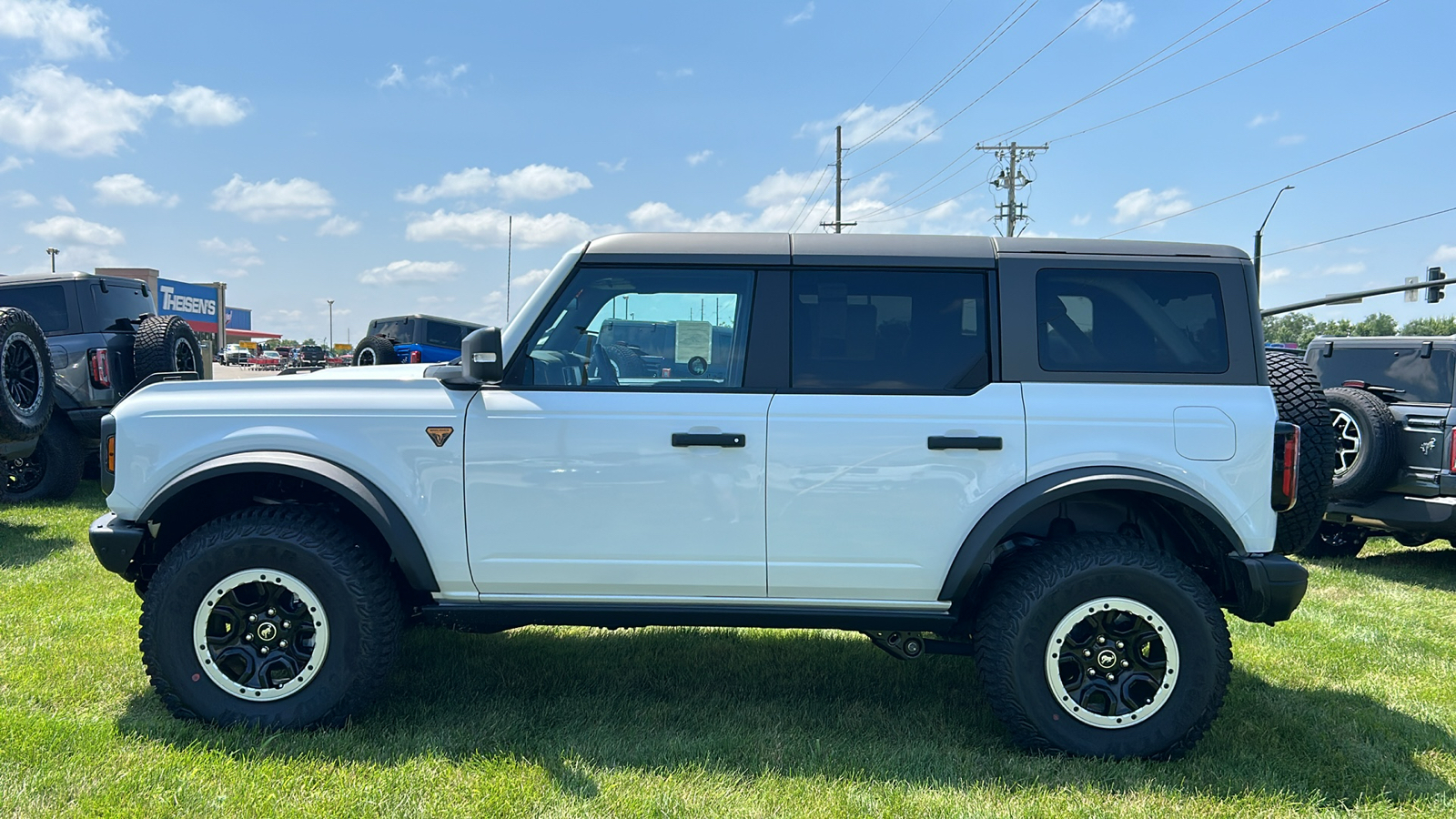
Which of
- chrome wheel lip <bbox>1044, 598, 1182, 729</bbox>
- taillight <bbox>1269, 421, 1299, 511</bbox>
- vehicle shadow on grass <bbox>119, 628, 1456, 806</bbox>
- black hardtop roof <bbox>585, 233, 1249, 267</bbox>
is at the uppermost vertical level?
black hardtop roof <bbox>585, 233, 1249, 267</bbox>

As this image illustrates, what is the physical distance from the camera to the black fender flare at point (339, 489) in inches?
148

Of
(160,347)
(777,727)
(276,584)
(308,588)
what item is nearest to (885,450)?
(777,727)

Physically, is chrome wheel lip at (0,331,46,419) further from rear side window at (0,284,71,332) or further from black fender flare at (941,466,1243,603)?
black fender flare at (941,466,1243,603)

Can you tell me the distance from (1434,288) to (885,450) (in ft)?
82.2

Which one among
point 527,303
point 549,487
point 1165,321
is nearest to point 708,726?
point 549,487

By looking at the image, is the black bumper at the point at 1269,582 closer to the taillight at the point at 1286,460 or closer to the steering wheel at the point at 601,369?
the taillight at the point at 1286,460

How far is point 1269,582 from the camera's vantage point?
3672 millimetres

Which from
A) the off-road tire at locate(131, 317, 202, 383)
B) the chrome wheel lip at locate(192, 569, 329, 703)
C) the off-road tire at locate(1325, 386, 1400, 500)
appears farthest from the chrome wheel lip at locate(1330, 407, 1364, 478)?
the off-road tire at locate(131, 317, 202, 383)

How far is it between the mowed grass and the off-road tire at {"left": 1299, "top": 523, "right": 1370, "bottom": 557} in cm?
275

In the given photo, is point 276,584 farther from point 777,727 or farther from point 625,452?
point 777,727

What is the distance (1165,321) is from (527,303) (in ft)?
8.46

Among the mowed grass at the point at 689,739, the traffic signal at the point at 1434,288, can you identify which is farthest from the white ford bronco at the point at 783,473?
the traffic signal at the point at 1434,288

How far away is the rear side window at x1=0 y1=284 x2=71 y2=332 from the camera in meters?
10.2

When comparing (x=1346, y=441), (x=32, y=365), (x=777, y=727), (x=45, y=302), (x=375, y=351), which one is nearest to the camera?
(x=777, y=727)
